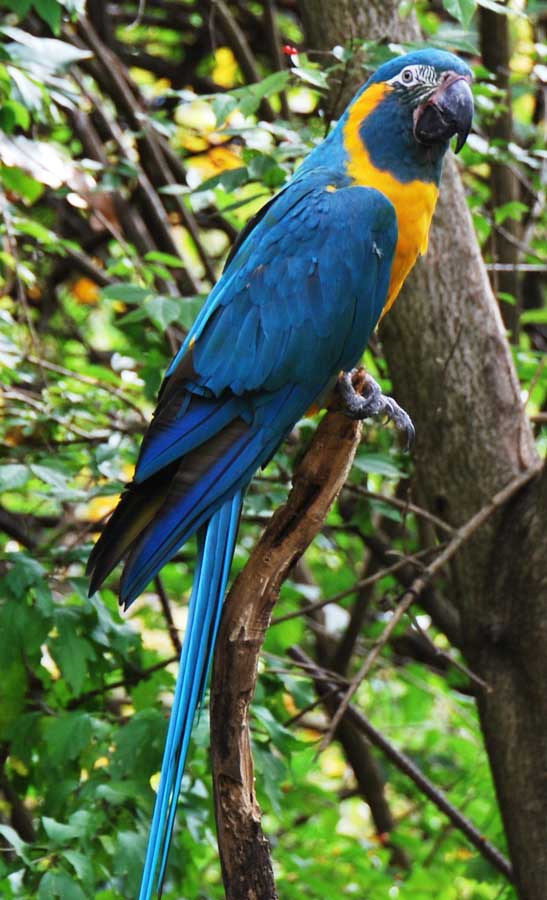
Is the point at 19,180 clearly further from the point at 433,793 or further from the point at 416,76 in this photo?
the point at 433,793

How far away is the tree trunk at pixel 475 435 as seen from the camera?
301 cm

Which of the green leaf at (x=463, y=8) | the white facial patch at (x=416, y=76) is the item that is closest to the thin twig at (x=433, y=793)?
the white facial patch at (x=416, y=76)

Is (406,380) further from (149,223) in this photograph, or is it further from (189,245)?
(189,245)

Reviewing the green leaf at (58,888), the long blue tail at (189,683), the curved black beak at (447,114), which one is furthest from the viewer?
the curved black beak at (447,114)

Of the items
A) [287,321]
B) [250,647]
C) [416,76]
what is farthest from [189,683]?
[416,76]

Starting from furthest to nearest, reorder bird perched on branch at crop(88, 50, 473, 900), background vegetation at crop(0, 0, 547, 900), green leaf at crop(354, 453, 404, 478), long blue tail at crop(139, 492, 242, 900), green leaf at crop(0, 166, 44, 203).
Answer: green leaf at crop(0, 166, 44, 203)
green leaf at crop(354, 453, 404, 478)
background vegetation at crop(0, 0, 547, 900)
bird perched on branch at crop(88, 50, 473, 900)
long blue tail at crop(139, 492, 242, 900)

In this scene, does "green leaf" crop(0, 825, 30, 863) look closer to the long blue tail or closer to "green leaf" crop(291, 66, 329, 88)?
the long blue tail

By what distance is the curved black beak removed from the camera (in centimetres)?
254

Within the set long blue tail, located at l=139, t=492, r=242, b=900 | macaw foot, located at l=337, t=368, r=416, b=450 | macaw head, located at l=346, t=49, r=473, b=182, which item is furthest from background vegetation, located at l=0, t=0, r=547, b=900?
macaw foot, located at l=337, t=368, r=416, b=450

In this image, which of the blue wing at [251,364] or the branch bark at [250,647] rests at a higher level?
the blue wing at [251,364]

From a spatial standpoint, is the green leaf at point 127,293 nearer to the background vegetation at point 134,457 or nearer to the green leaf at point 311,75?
the background vegetation at point 134,457

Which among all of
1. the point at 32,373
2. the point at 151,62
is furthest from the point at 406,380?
the point at 151,62

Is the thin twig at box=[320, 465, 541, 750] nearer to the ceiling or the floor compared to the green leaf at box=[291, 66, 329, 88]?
nearer to the floor

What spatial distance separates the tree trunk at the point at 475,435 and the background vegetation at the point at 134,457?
9 centimetres
